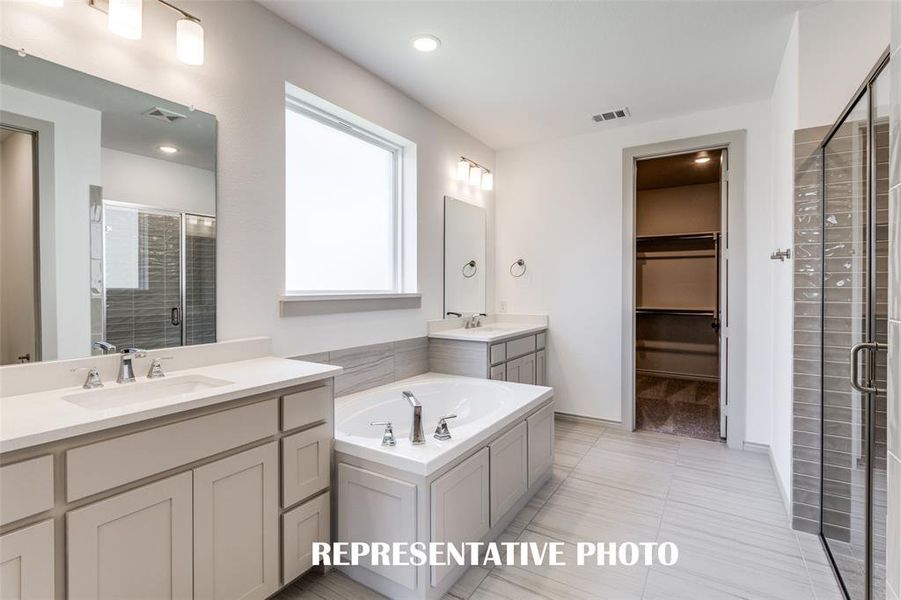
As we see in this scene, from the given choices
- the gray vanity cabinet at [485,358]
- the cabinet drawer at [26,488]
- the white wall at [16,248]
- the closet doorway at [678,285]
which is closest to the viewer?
the cabinet drawer at [26,488]

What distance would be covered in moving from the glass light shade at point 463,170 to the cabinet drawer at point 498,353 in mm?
1540

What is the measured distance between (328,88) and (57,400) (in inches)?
80.1

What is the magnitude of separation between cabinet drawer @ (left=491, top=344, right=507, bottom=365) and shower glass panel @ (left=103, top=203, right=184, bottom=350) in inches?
A: 80.1

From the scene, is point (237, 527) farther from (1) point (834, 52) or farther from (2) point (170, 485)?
(1) point (834, 52)

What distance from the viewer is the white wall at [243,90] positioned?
1556mm

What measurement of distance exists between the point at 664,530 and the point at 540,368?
1901mm

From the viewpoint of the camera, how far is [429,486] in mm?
1635

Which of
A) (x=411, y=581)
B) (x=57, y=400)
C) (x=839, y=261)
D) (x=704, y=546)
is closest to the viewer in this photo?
(x=57, y=400)

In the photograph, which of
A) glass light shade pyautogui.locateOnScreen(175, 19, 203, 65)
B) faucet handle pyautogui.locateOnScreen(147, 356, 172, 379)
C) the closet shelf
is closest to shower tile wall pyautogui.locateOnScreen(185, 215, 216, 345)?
faucet handle pyautogui.locateOnScreen(147, 356, 172, 379)

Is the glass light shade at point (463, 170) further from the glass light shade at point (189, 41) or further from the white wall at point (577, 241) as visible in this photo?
the glass light shade at point (189, 41)

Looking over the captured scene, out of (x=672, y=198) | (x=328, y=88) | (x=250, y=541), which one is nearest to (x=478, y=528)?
(x=250, y=541)

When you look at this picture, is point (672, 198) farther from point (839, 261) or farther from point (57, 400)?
point (57, 400)

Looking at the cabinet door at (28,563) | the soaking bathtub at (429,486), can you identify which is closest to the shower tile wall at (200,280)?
the soaking bathtub at (429,486)

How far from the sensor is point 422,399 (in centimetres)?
288
